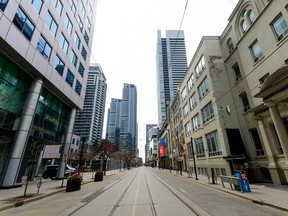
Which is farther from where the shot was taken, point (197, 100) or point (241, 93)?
point (197, 100)

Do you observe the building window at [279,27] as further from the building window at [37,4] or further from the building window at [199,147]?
the building window at [37,4]

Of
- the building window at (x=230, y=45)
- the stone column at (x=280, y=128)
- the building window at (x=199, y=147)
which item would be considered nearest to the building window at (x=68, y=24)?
the building window at (x=230, y=45)

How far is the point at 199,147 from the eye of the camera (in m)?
30.1

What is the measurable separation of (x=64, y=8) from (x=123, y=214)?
2971 cm

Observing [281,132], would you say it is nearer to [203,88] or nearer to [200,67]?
[203,88]

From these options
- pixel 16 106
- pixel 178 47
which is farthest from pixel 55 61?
pixel 178 47

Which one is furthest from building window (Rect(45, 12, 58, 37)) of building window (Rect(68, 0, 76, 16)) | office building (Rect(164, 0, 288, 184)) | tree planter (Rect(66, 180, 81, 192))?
office building (Rect(164, 0, 288, 184))

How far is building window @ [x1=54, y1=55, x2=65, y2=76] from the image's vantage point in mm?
22281

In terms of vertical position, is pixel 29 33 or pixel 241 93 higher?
pixel 29 33

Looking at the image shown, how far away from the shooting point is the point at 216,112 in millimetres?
22641

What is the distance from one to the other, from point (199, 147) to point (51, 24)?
3211 centimetres

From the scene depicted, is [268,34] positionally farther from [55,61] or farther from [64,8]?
[64,8]

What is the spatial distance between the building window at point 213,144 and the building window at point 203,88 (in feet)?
23.6

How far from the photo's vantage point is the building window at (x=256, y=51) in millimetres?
17781
